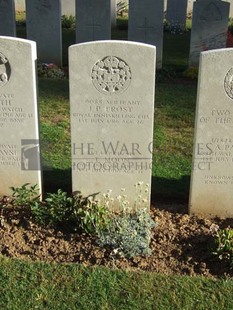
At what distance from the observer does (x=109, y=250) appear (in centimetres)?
445

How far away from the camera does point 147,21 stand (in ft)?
38.0

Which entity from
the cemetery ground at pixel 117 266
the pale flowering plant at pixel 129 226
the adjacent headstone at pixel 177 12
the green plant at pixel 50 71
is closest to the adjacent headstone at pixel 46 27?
the green plant at pixel 50 71

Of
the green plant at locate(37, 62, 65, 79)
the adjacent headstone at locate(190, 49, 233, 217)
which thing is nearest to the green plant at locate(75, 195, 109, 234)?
the adjacent headstone at locate(190, 49, 233, 217)

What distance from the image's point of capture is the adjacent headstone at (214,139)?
14.8 ft

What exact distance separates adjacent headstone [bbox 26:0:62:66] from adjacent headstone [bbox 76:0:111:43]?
0.58 meters

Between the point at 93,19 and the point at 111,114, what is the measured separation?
24.9ft

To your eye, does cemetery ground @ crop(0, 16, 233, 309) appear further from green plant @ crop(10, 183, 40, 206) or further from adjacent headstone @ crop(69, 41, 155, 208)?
adjacent headstone @ crop(69, 41, 155, 208)

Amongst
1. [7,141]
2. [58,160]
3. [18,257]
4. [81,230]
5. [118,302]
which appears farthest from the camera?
[58,160]

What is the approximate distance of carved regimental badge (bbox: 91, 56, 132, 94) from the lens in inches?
181

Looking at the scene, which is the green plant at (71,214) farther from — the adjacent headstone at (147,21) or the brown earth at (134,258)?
the adjacent headstone at (147,21)

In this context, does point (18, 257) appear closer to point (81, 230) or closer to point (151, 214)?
point (81, 230)

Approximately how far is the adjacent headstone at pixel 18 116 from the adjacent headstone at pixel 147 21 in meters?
6.93

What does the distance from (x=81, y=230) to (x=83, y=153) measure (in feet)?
2.75

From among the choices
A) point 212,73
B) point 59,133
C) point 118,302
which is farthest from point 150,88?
point 59,133
